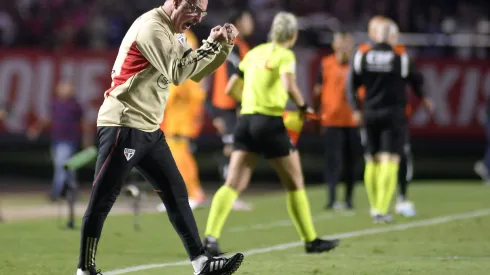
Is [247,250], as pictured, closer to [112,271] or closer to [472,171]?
[112,271]

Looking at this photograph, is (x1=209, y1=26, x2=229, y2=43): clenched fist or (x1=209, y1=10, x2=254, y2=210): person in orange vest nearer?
(x1=209, y1=26, x2=229, y2=43): clenched fist

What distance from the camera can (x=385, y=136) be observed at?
1387 centimetres

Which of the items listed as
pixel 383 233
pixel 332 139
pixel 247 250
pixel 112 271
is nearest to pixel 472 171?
pixel 332 139

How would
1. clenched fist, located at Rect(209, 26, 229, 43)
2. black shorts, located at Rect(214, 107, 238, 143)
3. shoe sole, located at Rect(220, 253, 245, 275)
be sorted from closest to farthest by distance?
clenched fist, located at Rect(209, 26, 229, 43)
shoe sole, located at Rect(220, 253, 245, 275)
black shorts, located at Rect(214, 107, 238, 143)

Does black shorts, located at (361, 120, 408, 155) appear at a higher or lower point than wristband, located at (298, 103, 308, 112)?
lower

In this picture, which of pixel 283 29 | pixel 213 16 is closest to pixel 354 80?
pixel 283 29

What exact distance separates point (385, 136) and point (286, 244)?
254cm

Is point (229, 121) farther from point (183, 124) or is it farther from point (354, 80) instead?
point (354, 80)

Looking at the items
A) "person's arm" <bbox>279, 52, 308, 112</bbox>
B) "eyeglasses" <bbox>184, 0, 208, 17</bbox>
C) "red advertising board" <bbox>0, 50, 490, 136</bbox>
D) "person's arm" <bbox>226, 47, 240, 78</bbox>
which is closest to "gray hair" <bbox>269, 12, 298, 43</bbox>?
"person's arm" <bbox>279, 52, 308, 112</bbox>

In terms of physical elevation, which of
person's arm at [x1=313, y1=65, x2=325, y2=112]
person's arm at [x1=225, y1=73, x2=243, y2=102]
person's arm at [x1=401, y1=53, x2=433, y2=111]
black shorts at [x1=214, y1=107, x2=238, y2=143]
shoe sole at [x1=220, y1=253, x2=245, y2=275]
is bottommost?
black shorts at [x1=214, y1=107, x2=238, y2=143]

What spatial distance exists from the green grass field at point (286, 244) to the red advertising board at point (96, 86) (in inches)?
251

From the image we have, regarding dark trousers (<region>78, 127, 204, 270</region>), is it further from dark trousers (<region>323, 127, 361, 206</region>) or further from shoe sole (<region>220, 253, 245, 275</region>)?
dark trousers (<region>323, 127, 361, 206</region>)

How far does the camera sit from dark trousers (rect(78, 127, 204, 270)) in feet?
26.2

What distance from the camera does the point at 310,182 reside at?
77.2ft
